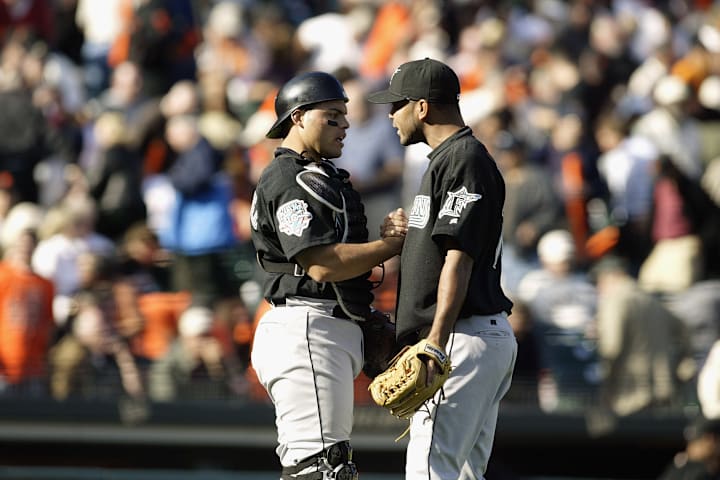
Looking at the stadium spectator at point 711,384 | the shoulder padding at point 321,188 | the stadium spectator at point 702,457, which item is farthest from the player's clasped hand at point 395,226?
the stadium spectator at point 711,384

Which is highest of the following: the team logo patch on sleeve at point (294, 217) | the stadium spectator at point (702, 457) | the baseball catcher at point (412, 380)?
the team logo patch on sleeve at point (294, 217)

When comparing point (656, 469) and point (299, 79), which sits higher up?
point (299, 79)

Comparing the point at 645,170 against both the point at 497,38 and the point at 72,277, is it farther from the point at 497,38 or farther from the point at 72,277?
the point at 72,277

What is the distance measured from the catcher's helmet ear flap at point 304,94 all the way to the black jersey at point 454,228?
1.71ft

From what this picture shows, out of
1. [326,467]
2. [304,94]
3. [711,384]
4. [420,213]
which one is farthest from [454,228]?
[711,384]

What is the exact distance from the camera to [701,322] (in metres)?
9.65

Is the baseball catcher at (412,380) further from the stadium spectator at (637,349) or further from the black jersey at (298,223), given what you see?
the stadium spectator at (637,349)

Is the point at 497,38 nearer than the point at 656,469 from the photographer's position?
No

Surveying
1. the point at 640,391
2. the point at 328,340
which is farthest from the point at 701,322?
the point at 328,340

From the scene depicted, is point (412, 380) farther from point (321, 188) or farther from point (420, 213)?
point (321, 188)

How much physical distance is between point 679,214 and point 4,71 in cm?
631

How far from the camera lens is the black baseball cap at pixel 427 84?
5.59m

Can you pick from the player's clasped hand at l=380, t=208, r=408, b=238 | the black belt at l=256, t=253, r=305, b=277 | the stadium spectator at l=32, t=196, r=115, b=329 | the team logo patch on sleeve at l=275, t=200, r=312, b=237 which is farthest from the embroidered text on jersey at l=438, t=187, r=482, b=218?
the stadium spectator at l=32, t=196, r=115, b=329

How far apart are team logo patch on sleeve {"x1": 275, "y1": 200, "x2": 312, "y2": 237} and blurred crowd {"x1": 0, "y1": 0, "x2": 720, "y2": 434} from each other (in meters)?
4.26
